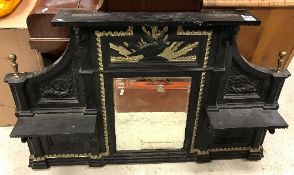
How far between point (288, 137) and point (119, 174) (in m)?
1.38

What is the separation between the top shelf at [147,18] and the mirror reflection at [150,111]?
1.39ft

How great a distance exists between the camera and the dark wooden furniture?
1.74 metres

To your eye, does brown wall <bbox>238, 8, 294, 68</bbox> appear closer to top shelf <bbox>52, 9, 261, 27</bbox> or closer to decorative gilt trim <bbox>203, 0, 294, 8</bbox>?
decorative gilt trim <bbox>203, 0, 294, 8</bbox>

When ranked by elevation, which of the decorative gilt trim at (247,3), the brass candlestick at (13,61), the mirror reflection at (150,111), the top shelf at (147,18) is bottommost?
the mirror reflection at (150,111)

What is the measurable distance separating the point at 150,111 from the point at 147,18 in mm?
766

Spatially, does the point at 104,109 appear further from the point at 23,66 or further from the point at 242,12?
the point at 242,12

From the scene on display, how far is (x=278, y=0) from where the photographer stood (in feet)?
6.93

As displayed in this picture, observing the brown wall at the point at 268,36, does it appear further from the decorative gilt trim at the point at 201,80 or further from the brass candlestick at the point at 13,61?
the brass candlestick at the point at 13,61

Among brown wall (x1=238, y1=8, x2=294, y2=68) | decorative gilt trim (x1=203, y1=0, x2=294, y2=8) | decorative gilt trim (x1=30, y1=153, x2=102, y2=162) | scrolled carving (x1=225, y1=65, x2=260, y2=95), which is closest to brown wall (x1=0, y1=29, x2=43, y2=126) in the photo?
decorative gilt trim (x1=30, y1=153, x2=102, y2=162)

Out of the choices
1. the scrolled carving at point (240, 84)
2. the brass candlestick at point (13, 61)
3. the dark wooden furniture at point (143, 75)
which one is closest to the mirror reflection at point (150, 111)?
the dark wooden furniture at point (143, 75)

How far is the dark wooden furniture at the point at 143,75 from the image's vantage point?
1.74 meters

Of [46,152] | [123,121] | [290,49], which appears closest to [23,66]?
[46,152]

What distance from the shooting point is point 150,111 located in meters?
2.24

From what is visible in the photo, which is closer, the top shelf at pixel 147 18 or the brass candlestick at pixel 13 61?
the top shelf at pixel 147 18
